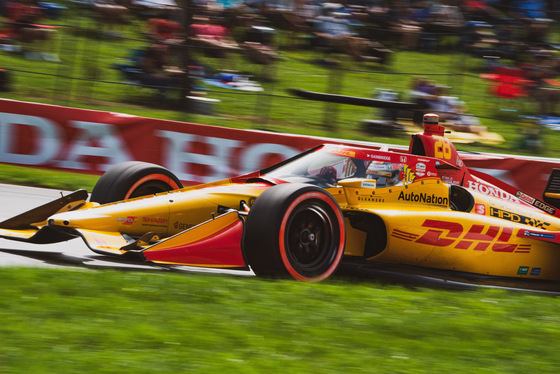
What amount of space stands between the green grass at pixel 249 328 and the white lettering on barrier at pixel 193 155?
19.9 feet

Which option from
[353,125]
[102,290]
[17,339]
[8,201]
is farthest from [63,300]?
[353,125]

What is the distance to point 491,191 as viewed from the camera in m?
7.63

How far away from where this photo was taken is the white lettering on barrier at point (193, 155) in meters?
11.7

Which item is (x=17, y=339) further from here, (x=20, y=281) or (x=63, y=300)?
(x=20, y=281)

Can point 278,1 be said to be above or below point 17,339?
above

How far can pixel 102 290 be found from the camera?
4898mm

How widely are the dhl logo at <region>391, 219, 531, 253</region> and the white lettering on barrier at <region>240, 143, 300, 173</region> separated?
17.2 feet

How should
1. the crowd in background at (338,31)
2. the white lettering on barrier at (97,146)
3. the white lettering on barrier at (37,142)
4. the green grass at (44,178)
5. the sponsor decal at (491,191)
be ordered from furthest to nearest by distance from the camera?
the crowd in background at (338,31), the white lettering on barrier at (97,146), the white lettering on barrier at (37,142), the green grass at (44,178), the sponsor decal at (491,191)

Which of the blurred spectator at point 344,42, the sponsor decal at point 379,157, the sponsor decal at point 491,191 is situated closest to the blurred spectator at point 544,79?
the blurred spectator at point 344,42

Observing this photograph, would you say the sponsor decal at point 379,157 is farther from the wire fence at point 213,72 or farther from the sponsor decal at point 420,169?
the wire fence at point 213,72

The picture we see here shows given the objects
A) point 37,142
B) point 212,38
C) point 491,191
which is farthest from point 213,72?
point 491,191

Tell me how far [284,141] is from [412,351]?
7671 mm

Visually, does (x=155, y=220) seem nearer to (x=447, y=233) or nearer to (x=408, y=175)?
(x=408, y=175)

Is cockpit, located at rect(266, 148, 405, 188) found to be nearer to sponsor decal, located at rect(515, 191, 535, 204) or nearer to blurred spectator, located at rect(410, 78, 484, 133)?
sponsor decal, located at rect(515, 191, 535, 204)
